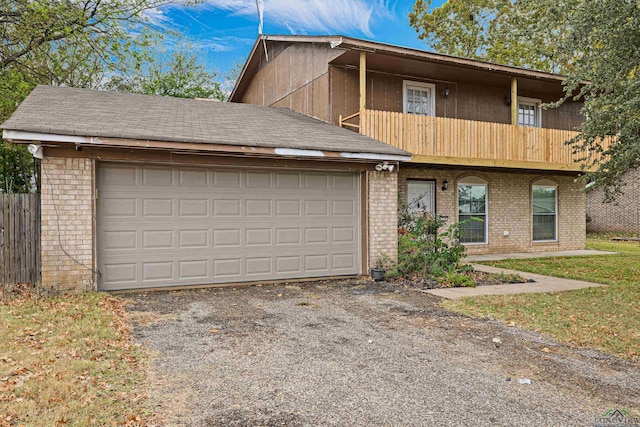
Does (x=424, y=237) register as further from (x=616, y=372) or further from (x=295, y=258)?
(x=616, y=372)

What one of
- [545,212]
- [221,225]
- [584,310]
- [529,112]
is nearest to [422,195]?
[545,212]

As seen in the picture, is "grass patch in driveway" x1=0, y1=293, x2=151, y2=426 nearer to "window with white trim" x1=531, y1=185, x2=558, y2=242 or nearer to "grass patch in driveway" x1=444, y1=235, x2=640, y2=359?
"grass patch in driveway" x1=444, y1=235, x2=640, y2=359

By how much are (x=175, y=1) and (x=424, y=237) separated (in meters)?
12.6

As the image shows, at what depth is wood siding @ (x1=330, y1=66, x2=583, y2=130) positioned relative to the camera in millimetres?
13062

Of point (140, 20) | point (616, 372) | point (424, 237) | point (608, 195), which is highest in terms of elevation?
point (140, 20)

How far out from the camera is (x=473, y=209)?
576 inches

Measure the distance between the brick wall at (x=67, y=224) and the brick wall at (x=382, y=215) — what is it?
5.43 meters

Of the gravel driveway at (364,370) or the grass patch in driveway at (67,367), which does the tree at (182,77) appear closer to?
the grass patch in driveway at (67,367)

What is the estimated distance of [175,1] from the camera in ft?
53.7

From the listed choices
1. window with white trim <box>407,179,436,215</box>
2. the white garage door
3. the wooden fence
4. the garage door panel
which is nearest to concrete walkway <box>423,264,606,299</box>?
the white garage door

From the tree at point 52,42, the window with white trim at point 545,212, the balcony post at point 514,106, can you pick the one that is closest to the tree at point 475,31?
the window with white trim at point 545,212

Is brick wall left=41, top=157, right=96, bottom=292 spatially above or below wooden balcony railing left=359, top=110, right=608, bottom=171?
below

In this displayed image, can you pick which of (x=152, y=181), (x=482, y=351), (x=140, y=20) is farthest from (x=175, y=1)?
(x=482, y=351)

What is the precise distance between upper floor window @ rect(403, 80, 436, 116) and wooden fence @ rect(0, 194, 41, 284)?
33.6 ft
